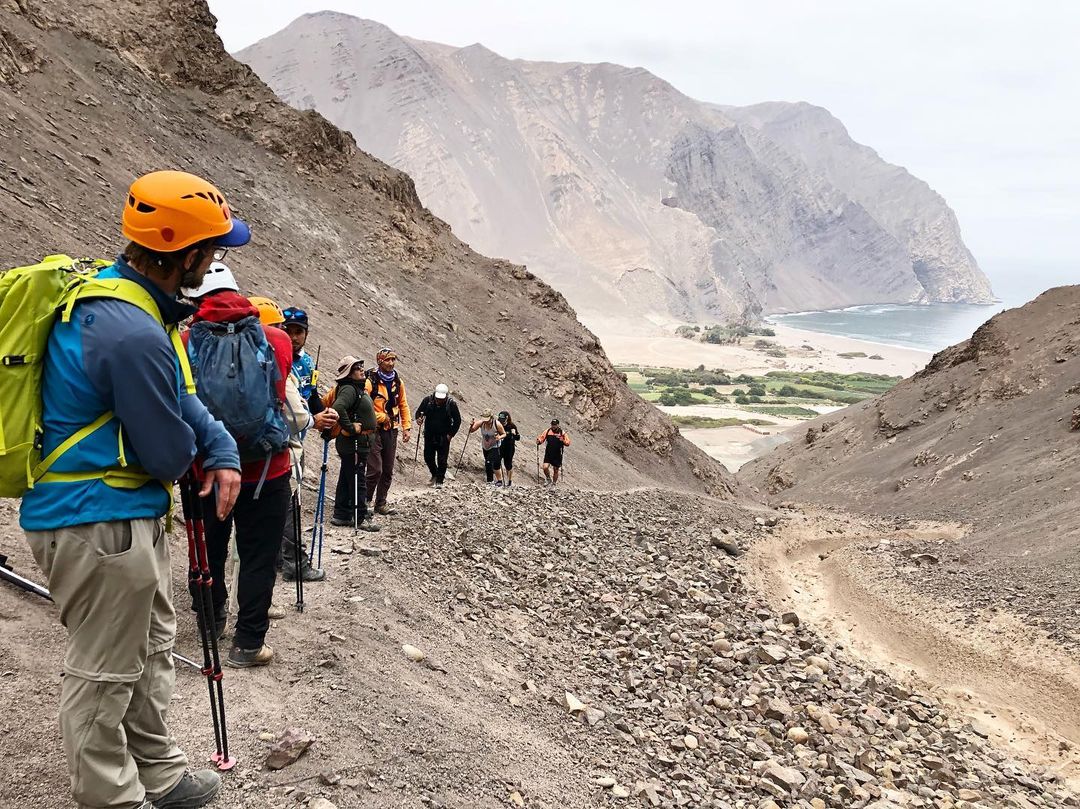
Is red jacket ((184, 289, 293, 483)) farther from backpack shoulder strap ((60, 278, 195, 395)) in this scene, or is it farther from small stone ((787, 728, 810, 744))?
small stone ((787, 728, 810, 744))

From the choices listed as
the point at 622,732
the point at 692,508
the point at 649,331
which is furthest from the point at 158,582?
the point at 649,331

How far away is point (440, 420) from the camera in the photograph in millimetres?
12453

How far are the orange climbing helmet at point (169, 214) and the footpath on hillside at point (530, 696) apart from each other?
2.51 meters

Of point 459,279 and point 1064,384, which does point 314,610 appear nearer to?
point 459,279

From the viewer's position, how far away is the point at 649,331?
13212cm

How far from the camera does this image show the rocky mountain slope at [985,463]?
14258mm

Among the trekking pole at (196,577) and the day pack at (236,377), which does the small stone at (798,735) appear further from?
the day pack at (236,377)

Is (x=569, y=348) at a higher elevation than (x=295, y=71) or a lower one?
lower

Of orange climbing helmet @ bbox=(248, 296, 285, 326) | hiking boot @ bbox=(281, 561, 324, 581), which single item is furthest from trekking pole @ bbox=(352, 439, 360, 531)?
orange climbing helmet @ bbox=(248, 296, 285, 326)

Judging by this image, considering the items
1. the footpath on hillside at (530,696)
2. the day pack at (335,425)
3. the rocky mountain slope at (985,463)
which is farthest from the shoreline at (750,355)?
the day pack at (335,425)

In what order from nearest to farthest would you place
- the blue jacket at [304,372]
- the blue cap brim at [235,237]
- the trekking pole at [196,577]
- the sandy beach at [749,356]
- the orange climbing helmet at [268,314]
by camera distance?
the blue cap brim at [235,237] → the trekking pole at [196,577] → the orange climbing helmet at [268,314] → the blue jacket at [304,372] → the sandy beach at [749,356]

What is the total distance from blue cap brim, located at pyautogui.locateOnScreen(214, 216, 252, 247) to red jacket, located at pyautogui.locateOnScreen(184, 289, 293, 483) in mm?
970

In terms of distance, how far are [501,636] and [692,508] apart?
1195cm

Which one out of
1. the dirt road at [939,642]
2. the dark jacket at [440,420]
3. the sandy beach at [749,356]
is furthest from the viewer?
the sandy beach at [749,356]
